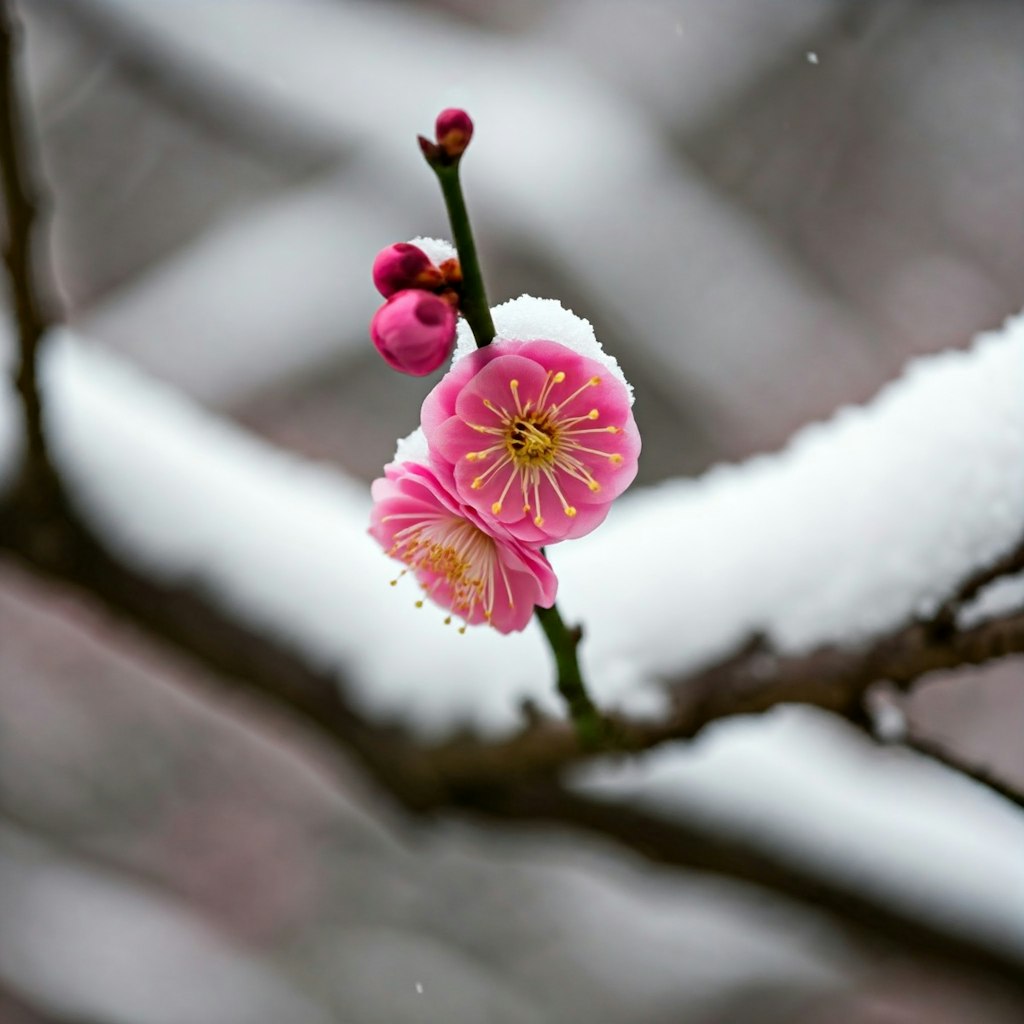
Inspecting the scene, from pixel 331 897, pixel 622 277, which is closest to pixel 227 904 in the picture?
pixel 331 897

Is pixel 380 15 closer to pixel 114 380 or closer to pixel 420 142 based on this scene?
pixel 114 380

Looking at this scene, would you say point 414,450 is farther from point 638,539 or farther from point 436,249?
point 638,539

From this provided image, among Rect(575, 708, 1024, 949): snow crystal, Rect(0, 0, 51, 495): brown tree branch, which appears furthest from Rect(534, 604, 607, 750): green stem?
Rect(0, 0, 51, 495): brown tree branch

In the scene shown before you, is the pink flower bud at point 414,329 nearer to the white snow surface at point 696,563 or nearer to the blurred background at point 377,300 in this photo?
the white snow surface at point 696,563

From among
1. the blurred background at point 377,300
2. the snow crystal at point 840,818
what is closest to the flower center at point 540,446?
the snow crystal at point 840,818

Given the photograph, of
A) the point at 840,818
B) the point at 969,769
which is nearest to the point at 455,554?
the point at 969,769
